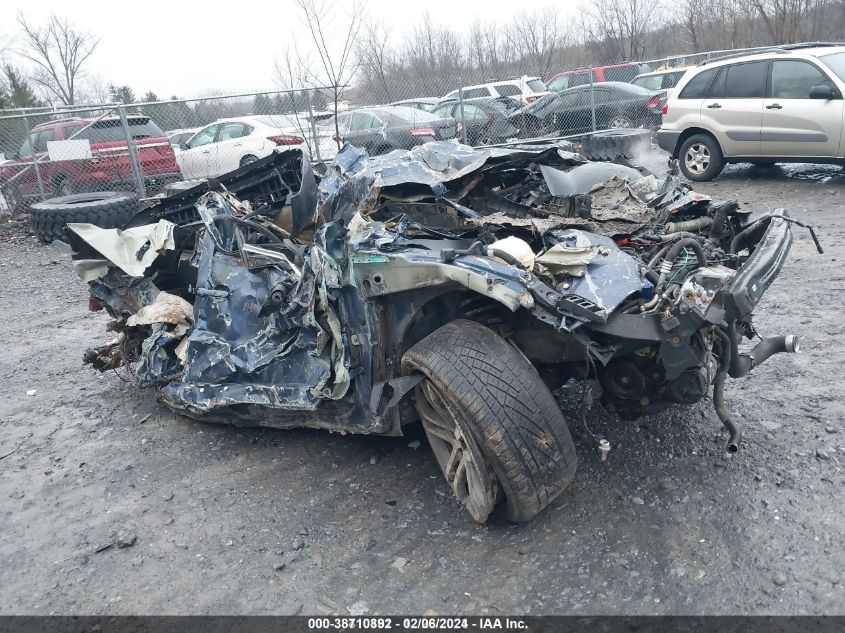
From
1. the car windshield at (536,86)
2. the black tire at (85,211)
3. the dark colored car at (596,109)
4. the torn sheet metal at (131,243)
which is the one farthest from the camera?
the car windshield at (536,86)

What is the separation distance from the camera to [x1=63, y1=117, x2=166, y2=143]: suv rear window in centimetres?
1062

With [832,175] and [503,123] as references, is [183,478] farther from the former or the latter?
[503,123]

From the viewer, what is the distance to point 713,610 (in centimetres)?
235

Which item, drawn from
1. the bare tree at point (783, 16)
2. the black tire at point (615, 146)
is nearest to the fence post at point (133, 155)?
the black tire at point (615, 146)

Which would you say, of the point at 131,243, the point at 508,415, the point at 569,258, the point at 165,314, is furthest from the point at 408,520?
the point at 131,243

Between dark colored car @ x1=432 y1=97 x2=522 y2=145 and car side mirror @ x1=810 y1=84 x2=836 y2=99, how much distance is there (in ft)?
16.9

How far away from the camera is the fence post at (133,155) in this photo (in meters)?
10.4

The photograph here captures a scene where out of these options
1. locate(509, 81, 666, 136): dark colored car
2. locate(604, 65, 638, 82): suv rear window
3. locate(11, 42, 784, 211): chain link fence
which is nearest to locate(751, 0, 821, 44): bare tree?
locate(604, 65, 638, 82): suv rear window

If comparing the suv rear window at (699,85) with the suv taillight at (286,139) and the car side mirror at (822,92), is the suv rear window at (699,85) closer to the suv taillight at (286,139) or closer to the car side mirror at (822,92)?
the car side mirror at (822,92)

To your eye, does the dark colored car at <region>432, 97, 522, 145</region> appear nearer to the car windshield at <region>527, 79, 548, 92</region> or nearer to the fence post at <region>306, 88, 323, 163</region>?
the fence post at <region>306, 88, 323, 163</region>

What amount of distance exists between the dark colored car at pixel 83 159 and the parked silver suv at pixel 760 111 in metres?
8.12

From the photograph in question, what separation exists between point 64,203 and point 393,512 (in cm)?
619

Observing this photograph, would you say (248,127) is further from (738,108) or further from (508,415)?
(508,415)

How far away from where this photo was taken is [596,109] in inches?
518
